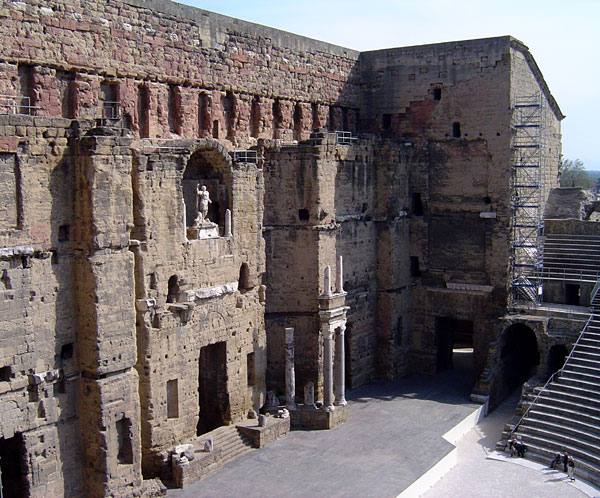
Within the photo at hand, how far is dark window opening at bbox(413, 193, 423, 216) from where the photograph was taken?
1146 inches

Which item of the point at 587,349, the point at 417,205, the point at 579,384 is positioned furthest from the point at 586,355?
the point at 417,205

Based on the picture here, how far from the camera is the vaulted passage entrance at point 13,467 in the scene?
15.6 metres

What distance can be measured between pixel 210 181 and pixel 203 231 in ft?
5.60

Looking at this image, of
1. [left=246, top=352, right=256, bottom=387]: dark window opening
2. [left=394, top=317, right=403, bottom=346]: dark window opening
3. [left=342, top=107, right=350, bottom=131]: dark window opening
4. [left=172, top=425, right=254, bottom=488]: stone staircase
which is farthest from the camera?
[left=342, top=107, right=350, bottom=131]: dark window opening

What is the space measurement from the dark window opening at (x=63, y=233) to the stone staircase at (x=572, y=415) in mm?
13753

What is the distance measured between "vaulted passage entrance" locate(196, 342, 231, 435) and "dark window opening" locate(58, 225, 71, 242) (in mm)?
5909

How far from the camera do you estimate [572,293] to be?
27500mm

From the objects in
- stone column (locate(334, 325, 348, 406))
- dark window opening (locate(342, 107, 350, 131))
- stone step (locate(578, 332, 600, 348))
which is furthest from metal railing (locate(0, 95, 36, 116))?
stone step (locate(578, 332, 600, 348))

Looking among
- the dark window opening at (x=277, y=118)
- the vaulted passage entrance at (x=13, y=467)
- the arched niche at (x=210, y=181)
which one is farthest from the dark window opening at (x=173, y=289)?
the dark window opening at (x=277, y=118)

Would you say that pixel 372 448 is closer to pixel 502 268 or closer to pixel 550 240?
pixel 502 268

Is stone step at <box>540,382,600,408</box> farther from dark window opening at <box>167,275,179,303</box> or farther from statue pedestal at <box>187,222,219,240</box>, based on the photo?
dark window opening at <box>167,275,179,303</box>

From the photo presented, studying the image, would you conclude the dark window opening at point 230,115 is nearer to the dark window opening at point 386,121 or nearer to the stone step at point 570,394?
the dark window opening at point 386,121

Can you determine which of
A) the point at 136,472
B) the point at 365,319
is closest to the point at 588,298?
the point at 365,319

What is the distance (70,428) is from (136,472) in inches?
74.2
